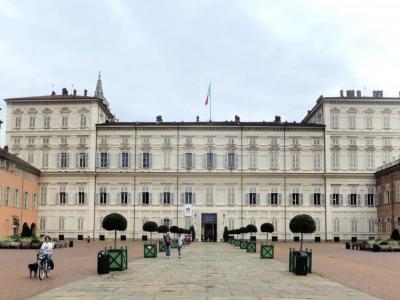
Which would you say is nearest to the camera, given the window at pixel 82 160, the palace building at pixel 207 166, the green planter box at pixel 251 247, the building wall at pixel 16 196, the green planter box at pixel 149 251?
the green planter box at pixel 149 251

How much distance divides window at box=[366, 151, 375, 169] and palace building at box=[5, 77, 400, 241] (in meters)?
0.13

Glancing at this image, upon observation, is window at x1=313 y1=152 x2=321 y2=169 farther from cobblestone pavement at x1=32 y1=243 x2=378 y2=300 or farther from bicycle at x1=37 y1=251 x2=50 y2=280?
bicycle at x1=37 y1=251 x2=50 y2=280

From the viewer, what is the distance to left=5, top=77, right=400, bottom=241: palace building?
248 feet

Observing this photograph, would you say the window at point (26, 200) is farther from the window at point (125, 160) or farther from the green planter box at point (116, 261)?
the green planter box at point (116, 261)

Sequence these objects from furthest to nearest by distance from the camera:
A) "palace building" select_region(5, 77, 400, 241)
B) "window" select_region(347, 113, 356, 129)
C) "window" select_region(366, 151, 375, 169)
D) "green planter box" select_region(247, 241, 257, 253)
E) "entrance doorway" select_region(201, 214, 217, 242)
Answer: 1. "entrance doorway" select_region(201, 214, 217, 242)
2. "window" select_region(347, 113, 356, 129)
3. "window" select_region(366, 151, 375, 169)
4. "palace building" select_region(5, 77, 400, 241)
5. "green planter box" select_region(247, 241, 257, 253)

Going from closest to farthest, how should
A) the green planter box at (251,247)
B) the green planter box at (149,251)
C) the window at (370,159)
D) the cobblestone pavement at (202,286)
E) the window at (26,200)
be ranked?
the cobblestone pavement at (202,286)
the green planter box at (149,251)
the green planter box at (251,247)
the window at (26,200)
the window at (370,159)

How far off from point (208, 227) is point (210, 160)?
880 centimetres

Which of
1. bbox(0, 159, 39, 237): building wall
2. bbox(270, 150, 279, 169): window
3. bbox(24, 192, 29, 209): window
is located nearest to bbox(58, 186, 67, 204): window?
bbox(0, 159, 39, 237): building wall

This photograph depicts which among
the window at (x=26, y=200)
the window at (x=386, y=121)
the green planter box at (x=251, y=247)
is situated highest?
the window at (x=386, y=121)

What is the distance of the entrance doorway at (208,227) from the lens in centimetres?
7638

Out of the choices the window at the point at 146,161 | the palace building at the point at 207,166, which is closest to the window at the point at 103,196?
the palace building at the point at 207,166

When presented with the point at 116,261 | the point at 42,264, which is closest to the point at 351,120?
the point at 116,261

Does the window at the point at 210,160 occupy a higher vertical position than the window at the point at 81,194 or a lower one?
higher

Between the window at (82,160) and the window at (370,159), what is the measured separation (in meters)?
36.4
